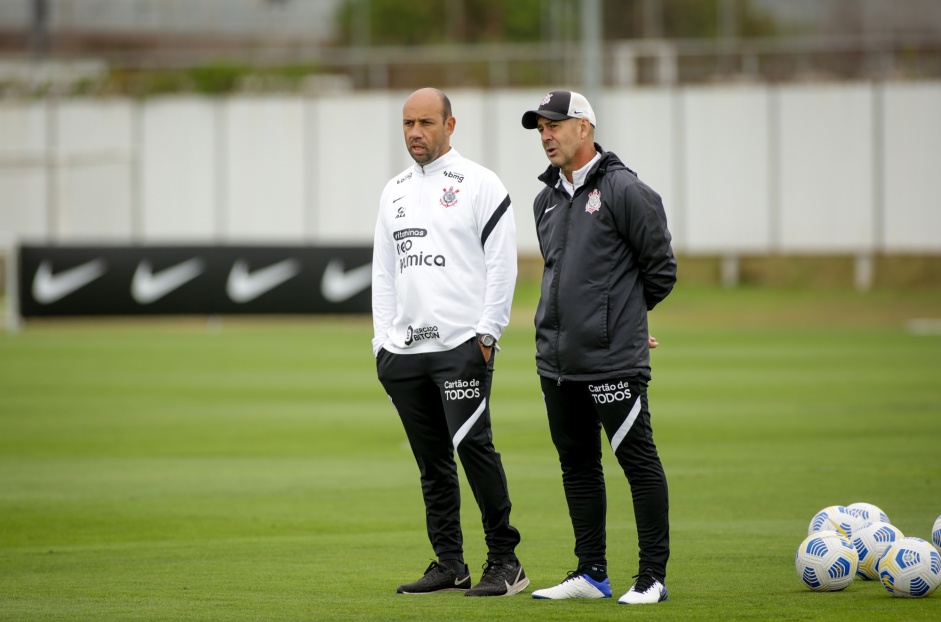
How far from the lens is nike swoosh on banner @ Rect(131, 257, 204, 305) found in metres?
31.4

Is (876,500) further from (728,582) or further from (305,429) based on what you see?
(305,429)

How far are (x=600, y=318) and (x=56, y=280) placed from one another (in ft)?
88.3

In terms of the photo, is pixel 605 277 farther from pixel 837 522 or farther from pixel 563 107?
pixel 837 522

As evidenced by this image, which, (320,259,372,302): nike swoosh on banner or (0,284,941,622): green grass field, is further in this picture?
(320,259,372,302): nike swoosh on banner

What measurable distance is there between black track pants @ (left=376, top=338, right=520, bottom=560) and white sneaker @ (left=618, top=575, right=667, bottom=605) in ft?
2.26

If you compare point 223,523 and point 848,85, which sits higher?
point 848,85

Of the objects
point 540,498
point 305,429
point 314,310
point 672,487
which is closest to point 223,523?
point 540,498

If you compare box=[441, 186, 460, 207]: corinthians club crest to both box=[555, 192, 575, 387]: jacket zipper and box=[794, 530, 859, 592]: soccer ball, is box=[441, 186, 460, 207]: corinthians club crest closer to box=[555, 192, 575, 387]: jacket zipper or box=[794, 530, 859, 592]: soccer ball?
box=[555, 192, 575, 387]: jacket zipper

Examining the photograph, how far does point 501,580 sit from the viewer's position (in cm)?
655

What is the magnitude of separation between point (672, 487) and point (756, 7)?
37.7m

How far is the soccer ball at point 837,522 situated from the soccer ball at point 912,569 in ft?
1.50

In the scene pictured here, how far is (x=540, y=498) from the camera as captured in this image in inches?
394

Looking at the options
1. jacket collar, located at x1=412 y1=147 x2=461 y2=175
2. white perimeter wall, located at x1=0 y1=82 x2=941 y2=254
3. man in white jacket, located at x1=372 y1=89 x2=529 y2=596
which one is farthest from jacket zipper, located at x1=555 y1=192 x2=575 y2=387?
white perimeter wall, located at x1=0 y1=82 x2=941 y2=254

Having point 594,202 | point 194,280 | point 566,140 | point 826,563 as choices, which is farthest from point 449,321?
point 194,280
